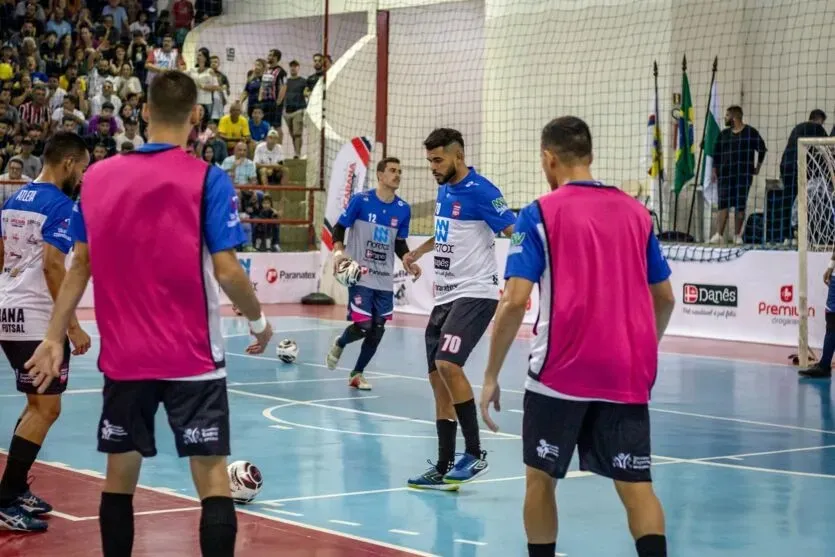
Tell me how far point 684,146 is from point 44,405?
53.8 ft

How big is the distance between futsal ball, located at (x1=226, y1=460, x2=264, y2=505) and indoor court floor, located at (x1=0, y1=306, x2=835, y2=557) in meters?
0.08

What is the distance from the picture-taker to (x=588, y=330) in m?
5.72

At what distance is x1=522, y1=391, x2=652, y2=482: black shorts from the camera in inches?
226

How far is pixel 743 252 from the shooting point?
19.9 m

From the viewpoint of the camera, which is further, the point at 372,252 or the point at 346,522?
the point at 372,252

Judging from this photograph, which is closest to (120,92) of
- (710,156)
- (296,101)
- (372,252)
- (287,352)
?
(296,101)

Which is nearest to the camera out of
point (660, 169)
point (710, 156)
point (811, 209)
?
point (811, 209)

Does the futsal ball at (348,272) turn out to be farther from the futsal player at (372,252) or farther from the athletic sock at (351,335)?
the athletic sock at (351,335)

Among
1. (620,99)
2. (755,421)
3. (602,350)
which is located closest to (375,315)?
(755,421)

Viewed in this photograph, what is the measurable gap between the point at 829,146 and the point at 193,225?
1388cm

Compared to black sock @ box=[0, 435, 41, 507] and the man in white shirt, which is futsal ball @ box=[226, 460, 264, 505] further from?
the man in white shirt

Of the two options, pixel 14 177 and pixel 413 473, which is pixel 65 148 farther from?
pixel 14 177

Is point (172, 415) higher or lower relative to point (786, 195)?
lower

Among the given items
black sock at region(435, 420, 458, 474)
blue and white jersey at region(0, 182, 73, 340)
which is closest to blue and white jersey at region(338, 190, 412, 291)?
black sock at region(435, 420, 458, 474)
